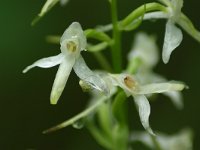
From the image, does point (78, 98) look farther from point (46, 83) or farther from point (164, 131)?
point (164, 131)

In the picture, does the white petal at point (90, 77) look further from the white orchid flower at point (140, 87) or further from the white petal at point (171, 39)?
the white petal at point (171, 39)

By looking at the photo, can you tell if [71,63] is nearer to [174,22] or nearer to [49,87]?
[174,22]

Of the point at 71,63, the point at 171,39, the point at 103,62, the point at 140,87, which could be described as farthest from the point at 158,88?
the point at 103,62

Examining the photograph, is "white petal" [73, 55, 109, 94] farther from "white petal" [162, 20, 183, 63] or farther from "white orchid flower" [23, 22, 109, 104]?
"white petal" [162, 20, 183, 63]

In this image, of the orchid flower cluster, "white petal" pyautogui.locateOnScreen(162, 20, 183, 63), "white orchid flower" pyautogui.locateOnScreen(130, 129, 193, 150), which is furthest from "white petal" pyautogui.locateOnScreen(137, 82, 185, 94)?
"white orchid flower" pyautogui.locateOnScreen(130, 129, 193, 150)

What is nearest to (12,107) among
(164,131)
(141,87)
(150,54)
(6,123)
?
(6,123)
